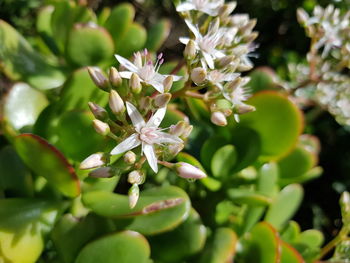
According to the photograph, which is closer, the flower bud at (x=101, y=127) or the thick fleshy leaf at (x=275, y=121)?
the flower bud at (x=101, y=127)

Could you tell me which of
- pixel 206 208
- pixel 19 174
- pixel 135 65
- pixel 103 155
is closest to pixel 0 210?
pixel 19 174

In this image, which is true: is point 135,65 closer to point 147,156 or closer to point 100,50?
point 147,156

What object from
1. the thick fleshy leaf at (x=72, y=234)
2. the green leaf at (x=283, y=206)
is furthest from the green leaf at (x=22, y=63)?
the green leaf at (x=283, y=206)

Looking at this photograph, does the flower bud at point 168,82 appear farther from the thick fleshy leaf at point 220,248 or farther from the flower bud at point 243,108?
the thick fleshy leaf at point 220,248

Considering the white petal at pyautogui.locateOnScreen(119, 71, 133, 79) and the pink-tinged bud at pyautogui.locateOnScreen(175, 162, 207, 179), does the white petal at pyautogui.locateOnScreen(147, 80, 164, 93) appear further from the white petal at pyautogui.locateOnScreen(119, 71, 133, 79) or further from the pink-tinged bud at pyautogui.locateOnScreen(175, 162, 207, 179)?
the pink-tinged bud at pyautogui.locateOnScreen(175, 162, 207, 179)

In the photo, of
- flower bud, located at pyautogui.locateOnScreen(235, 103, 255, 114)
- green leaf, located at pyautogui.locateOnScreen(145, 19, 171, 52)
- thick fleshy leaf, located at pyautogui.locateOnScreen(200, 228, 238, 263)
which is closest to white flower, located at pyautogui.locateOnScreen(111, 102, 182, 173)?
flower bud, located at pyautogui.locateOnScreen(235, 103, 255, 114)

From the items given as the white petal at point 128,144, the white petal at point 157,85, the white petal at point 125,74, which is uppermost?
the white petal at point 125,74

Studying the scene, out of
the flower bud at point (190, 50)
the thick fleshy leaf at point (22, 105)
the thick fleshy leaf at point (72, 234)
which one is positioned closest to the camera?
the flower bud at point (190, 50)
